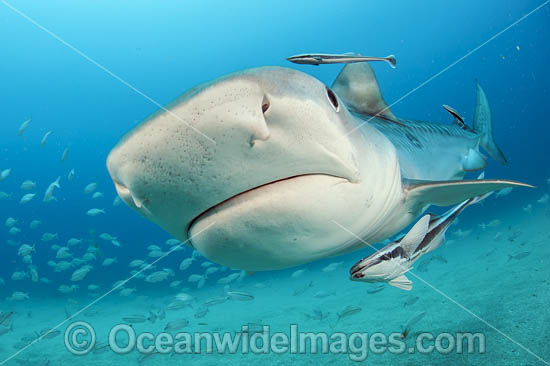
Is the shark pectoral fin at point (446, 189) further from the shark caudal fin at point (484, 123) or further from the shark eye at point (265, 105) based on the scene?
the shark caudal fin at point (484, 123)

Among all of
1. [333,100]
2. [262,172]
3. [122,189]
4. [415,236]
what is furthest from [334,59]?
[122,189]

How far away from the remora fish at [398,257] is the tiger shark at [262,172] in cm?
17

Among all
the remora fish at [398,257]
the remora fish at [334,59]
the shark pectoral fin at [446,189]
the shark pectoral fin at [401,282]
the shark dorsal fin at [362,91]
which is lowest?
the shark pectoral fin at [401,282]

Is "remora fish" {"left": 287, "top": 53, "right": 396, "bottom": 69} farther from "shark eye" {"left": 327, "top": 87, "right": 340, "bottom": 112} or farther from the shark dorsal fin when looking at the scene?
"shark eye" {"left": 327, "top": 87, "right": 340, "bottom": 112}

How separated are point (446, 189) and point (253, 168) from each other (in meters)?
1.36

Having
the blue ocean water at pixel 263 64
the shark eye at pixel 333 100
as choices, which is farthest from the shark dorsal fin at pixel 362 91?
the blue ocean water at pixel 263 64

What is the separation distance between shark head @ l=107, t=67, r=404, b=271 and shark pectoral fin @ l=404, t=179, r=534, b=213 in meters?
0.51

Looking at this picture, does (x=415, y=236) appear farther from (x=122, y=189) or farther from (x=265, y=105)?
(x=122, y=189)

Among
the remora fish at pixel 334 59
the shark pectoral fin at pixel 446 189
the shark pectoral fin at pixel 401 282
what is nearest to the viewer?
the shark pectoral fin at pixel 446 189

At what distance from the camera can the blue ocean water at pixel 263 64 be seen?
26.1ft

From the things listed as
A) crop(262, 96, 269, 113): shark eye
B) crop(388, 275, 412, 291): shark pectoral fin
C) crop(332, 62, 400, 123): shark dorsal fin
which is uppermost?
crop(332, 62, 400, 123): shark dorsal fin

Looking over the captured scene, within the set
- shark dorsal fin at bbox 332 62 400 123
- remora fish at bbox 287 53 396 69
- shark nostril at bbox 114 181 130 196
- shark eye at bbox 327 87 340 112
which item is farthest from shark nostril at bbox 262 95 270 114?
shark dorsal fin at bbox 332 62 400 123

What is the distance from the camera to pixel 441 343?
205 inches

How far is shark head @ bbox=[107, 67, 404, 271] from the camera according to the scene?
1.01m
